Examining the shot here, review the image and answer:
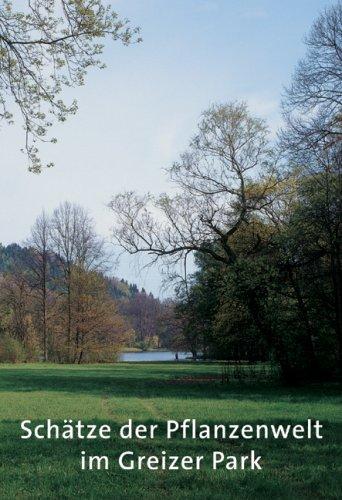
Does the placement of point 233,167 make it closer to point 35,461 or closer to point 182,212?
point 182,212

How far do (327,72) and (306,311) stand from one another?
9854 millimetres

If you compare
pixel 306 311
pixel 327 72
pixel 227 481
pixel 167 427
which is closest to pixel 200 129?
pixel 327 72

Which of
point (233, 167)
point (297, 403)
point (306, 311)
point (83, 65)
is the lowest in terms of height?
point (297, 403)

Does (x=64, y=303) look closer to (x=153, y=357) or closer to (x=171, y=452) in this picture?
(x=153, y=357)

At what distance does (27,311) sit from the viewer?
200 feet

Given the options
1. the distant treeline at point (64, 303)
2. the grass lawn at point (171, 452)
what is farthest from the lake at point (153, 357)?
the grass lawn at point (171, 452)

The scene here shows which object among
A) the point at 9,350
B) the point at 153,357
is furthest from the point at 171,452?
the point at 153,357

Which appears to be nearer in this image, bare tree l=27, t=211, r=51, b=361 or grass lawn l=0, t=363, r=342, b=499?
grass lawn l=0, t=363, r=342, b=499

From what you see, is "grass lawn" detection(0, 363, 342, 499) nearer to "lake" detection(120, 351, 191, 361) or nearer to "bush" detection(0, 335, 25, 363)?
"bush" detection(0, 335, 25, 363)

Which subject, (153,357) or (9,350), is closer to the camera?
(9,350)

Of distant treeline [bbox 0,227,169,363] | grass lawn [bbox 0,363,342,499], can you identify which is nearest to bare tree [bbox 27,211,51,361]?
distant treeline [bbox 0,227,169,363]

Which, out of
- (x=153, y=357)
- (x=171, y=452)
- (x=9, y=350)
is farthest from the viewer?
(x=153, y=357)

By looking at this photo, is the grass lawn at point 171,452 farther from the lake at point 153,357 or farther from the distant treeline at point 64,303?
the lake at point 153,357

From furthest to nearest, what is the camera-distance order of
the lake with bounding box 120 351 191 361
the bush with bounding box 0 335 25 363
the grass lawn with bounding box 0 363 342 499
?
the lake with bounding box 120 351 191 361 < the bush with bounding box 0 335 25 363 < the grass lawn with bounding box 0 363 342 499
